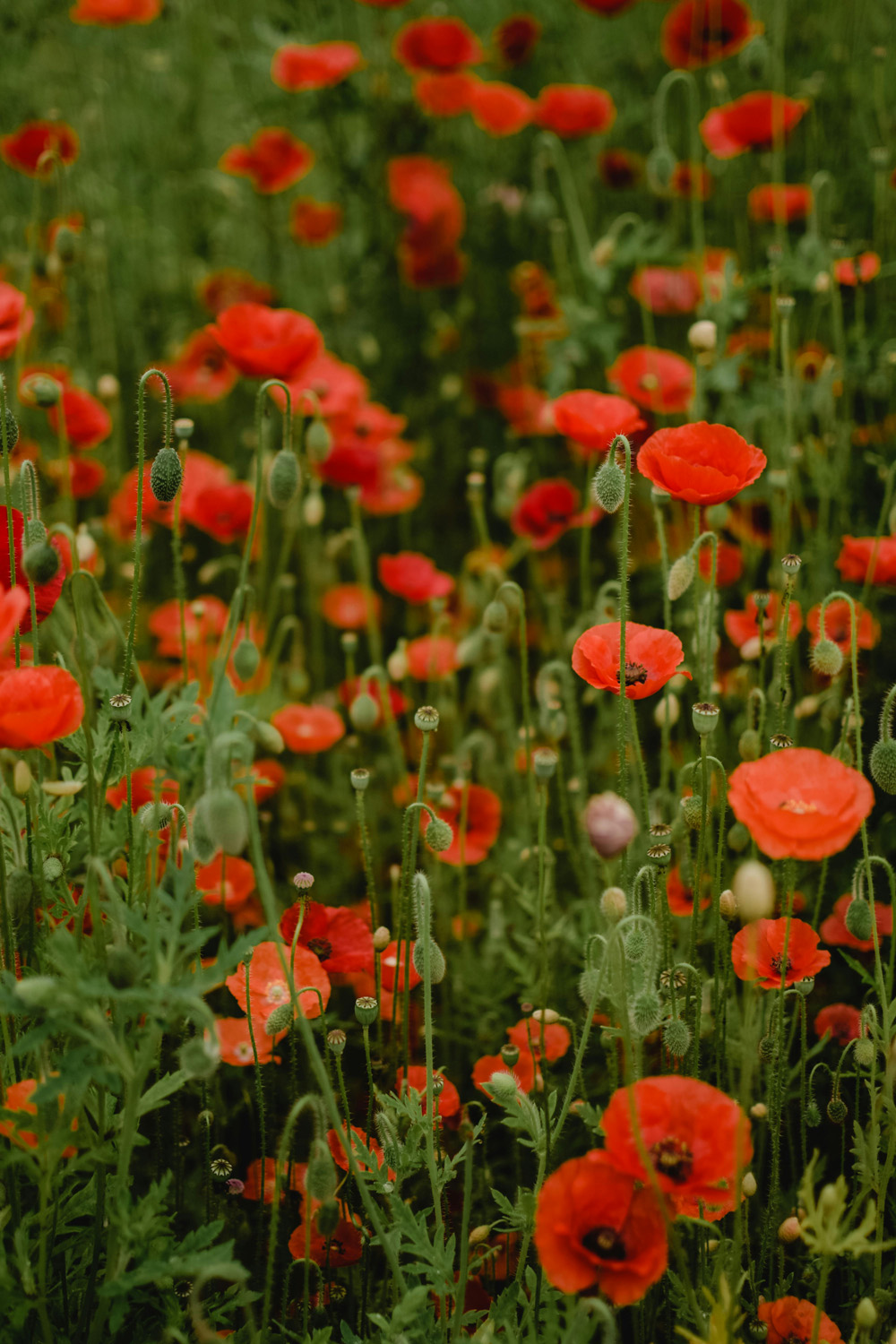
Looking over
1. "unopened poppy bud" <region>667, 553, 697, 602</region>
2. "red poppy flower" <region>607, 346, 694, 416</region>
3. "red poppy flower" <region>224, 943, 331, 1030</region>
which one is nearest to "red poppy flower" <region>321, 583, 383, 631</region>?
"red poppy flower" <region>607, 346, 694, 416</region>

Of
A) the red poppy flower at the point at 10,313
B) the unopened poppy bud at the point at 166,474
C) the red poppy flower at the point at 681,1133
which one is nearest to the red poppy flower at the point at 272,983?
the red poppy flower at the point at 681,1133

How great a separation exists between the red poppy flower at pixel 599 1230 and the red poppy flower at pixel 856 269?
1899 millimetres

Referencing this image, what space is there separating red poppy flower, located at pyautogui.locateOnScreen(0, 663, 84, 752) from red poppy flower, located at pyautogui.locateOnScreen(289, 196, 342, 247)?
2560 mm

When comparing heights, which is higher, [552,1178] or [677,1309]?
[552,1178]

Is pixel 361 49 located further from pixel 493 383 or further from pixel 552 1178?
pixel 552 1178

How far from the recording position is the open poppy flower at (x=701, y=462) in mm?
1476

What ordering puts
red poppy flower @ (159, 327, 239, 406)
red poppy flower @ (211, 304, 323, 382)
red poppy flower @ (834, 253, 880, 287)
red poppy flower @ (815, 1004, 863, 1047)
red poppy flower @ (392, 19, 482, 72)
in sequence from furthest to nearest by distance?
red poppy flower @ (392, 19, 482, 72)
red poppy flower @ (159, 327, 239, 406)
red poppy flower @ (834, 253, 880, 287)
red poppy flower @ (211, 304, 323, 382)
red poppy flower @ (815, 1004, 863, 1047)

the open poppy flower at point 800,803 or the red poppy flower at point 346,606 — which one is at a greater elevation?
the open poppy flower at point 800,803

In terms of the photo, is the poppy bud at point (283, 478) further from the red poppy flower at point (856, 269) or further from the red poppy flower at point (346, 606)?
the red poppy flower at point (856, 269)

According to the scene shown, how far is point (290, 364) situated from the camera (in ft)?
7.13

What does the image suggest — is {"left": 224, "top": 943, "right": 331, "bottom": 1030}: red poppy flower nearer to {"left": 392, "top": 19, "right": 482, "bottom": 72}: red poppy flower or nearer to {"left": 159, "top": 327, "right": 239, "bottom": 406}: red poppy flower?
{"left": 159, "top": 327, "right": 239, "bottom": 406}: red poppy flower

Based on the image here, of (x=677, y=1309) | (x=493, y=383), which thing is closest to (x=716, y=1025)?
(x=677, y=1309)

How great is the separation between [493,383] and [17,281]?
1486 millimetres

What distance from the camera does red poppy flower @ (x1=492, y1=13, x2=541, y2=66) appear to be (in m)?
3.62
